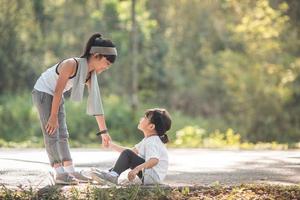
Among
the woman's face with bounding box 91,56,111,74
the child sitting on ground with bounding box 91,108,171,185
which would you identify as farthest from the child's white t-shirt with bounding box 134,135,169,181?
the woman's face with bounding box 91,56,111,74

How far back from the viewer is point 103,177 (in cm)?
606

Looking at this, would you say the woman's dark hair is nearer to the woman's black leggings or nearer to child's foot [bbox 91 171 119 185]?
the woman's black leggings

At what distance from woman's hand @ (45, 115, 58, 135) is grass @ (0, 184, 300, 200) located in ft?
2.25

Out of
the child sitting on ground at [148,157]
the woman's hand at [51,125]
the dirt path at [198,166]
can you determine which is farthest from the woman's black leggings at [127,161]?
the woman's hand at [51,125]

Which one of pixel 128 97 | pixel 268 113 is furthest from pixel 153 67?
pixel 268 113

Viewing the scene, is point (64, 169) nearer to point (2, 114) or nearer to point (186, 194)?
point (186, 194)

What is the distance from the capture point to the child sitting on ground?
20.0 feet

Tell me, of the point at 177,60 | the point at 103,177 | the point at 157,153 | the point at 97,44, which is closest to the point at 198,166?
the point at 157,153

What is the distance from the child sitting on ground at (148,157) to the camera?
240 inches

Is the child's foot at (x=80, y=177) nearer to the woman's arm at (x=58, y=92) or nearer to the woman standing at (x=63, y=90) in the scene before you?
the woman standing at (x=63, y=90)

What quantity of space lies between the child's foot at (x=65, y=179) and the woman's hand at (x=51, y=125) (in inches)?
16.1

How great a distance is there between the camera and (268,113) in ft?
84.9

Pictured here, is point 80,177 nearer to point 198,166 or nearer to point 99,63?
point 99,63

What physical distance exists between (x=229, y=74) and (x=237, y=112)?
1.76 m
